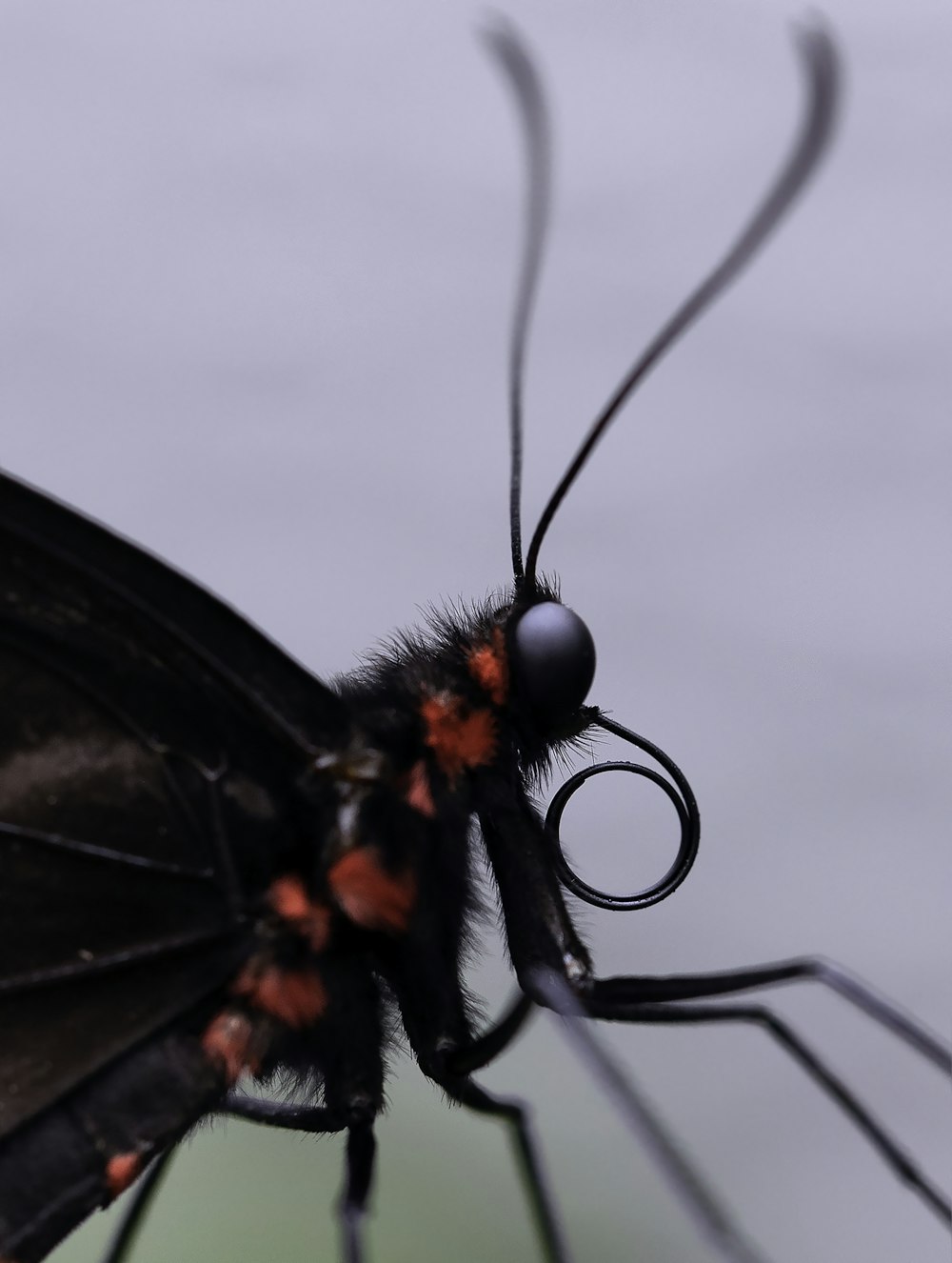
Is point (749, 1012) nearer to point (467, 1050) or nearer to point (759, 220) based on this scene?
point (467, 1050)

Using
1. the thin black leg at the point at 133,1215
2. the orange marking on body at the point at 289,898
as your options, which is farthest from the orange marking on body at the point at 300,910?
the thin black leg at the point at 133,1215

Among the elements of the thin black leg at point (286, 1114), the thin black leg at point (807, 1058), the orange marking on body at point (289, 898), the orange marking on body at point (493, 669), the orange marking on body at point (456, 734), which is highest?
the orange marking on body at point (493, 669)

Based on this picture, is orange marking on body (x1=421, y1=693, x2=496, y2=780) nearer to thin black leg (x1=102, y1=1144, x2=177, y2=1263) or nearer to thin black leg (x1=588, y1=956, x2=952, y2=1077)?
thin black leg (x1=588, y1=956, x2=952, y2=1077)

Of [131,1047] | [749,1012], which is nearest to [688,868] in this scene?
[749,1012]

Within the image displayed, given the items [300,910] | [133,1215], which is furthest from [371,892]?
[133,1215]

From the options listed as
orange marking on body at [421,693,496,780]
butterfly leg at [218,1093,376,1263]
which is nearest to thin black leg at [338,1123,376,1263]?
butterfly leg at [218,1093,376,1263]

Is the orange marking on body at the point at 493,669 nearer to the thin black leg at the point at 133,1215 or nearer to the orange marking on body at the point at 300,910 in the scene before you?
the orange marking on body at the point at 300,910
